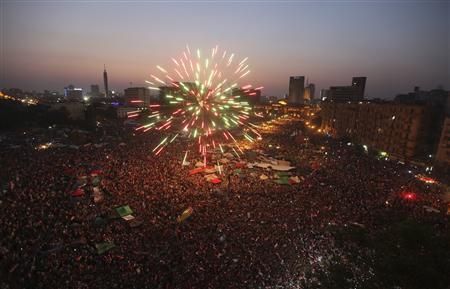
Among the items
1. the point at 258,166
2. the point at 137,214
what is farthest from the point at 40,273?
the point at 258,166

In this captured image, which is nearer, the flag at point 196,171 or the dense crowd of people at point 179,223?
the dense crowd of people at point 179,223

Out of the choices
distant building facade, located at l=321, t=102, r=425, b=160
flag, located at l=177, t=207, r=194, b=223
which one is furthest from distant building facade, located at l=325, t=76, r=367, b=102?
flag, located at l=177, t=207, r=194, b=223

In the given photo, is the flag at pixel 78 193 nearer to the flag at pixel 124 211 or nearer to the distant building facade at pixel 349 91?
the flag at pixel 124 211

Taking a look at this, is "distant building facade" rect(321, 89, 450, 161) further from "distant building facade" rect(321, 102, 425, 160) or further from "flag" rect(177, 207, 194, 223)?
"flag" rect(177, 207, 194, 223)

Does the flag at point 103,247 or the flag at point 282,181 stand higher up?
the flag at point 282,181

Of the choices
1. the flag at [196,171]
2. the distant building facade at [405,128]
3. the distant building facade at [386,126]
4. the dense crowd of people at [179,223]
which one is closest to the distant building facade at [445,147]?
the distant building facade at [405,128]
